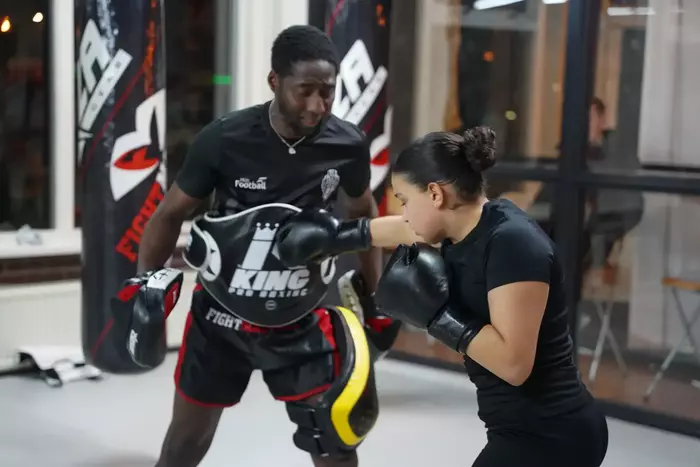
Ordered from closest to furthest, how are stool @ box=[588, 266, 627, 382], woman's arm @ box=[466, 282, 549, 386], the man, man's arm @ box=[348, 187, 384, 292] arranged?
woman's arm @ box=[466, 282, 549, 386], the man, man's arm @ box=[348, 187, 384, 292], stool @ box=[588, 266, 627, 382]

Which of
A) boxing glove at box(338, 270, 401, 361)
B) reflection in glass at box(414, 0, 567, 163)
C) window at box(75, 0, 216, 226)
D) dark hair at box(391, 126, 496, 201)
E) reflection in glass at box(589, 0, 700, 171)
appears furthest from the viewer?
window at box(75, 0, 216, 226)

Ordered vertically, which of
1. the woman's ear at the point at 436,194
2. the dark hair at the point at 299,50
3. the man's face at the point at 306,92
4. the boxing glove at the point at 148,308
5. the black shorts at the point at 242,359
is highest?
the dark hair at the point at 299,50

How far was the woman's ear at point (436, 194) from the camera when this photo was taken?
1521 millimetres

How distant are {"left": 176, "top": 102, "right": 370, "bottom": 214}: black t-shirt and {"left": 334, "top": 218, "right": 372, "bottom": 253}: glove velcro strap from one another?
148 millimetres

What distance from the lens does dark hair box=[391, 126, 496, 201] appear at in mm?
1520

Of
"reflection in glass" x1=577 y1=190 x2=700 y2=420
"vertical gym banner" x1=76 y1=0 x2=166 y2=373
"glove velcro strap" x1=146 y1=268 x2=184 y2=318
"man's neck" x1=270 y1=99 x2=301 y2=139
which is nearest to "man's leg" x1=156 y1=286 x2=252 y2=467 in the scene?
"glove velcro strap" x1=146 y1=268 x2=184 y2=318

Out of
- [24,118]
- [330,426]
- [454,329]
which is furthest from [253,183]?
[24,118]

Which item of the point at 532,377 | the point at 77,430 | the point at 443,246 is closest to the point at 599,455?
the point at 532,377

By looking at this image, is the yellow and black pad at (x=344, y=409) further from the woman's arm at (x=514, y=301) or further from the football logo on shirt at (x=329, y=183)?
the woman's arm at (x=514, y=301)

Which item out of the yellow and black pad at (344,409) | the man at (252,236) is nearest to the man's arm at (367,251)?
the man at (252,236)

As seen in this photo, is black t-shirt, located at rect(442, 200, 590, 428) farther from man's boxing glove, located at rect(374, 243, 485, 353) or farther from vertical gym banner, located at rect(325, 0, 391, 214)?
vertical gym banner, located at rect(325, 0, 391, 214)

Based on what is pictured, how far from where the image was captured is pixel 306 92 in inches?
83.7

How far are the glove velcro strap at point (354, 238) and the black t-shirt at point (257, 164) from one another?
0.15 meters

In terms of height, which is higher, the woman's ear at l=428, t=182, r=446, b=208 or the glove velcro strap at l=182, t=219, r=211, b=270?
the woman's ear at l=428, t=182, r=446, b=208
